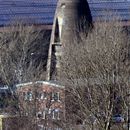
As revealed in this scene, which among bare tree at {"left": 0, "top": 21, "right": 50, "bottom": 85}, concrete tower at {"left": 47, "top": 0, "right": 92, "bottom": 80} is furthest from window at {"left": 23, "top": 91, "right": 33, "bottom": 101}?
concrete tower at {"left": 47, "top": 0, "right": 92, "bottom": 80}

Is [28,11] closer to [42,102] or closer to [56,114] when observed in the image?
[42,102]

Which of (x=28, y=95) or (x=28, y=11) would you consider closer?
(x=28, y=95)

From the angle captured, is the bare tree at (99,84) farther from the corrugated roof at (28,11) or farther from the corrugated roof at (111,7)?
the corrugated roof at (111,7)

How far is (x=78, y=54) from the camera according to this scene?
25016 mm

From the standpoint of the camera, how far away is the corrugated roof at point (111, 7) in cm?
4979

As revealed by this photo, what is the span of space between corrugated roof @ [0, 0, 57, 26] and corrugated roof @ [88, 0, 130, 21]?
9.14 feet

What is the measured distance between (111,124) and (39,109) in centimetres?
587

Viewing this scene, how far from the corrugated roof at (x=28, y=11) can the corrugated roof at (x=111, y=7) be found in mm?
2787

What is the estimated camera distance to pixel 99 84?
20.4 metres

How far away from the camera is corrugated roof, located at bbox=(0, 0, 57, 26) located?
48.3 meters

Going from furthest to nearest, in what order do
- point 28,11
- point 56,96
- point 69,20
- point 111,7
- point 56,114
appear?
point 111,7 < point 28,11 < point 69,20 < point 56,96 < point 56,114

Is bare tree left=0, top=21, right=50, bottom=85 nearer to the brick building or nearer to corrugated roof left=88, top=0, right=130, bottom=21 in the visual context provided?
the brick building

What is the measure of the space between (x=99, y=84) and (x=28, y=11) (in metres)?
30.2

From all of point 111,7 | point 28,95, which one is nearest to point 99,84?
point 28,95
